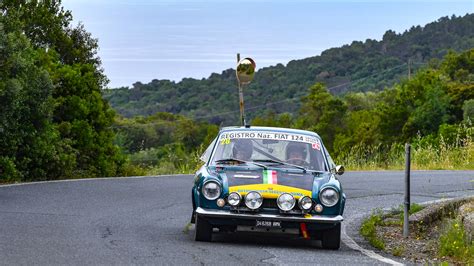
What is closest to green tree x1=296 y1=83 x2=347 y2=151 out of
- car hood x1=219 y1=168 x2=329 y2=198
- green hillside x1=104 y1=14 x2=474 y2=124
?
green hillside x1=104 y1=14 x2=474 y2=124

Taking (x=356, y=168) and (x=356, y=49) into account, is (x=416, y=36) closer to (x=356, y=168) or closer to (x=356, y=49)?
(x=356, y=49)

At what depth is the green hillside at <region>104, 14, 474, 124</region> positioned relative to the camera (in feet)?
403

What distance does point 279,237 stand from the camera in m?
12.5

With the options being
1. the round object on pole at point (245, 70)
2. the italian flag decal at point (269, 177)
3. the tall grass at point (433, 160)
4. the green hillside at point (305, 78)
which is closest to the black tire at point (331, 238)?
the italian flag decal at point (269, 177)

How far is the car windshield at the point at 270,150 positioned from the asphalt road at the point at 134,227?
0.96 meters

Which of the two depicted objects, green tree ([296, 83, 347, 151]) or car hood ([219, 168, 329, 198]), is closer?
car hood ([219, 168, 329, 198])

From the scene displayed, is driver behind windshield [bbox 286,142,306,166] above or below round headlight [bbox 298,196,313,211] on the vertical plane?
above

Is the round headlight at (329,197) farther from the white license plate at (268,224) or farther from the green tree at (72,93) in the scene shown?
the green tree at (72,93)

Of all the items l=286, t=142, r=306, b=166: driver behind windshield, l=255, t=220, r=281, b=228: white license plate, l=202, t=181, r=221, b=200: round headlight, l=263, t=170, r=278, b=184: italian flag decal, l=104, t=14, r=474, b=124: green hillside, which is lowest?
l=255, t=220, r=281, b=228: white license plate

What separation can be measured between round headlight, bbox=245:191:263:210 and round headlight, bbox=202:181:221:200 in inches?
13.9

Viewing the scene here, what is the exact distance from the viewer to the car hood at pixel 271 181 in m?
11.3

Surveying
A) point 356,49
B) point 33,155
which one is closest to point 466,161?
point 33,155

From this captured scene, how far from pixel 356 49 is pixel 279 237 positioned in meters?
132

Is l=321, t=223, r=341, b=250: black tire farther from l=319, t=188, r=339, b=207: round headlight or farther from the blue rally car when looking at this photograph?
l=319, t=188, r=339, b=207: round headlight
